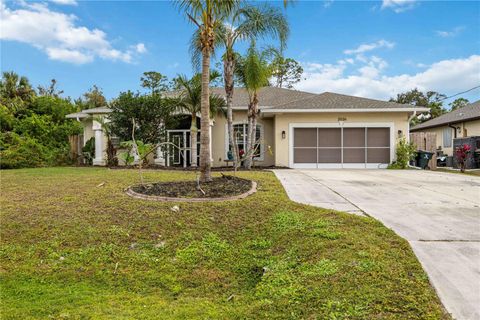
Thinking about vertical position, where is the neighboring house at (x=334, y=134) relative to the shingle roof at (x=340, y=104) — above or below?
below

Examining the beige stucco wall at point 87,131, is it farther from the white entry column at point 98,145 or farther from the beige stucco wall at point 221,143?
the beige stucco wall at point 221,143

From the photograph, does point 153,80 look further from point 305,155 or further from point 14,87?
point 305,155

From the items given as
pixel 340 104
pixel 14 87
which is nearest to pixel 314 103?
pixel 340 104

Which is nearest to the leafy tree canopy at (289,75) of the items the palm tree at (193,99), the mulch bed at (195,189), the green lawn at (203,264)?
the palm tree at (193,99)

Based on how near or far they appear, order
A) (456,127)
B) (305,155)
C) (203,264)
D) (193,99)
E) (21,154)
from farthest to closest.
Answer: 1. (456,127)
2. (305,155)
3. (21,154)
4. (193,99)
5. (203,264)

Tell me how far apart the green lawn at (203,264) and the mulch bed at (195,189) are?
622 mm

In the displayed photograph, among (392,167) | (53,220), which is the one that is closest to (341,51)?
(392,167)

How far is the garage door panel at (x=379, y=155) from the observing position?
54.2 ft

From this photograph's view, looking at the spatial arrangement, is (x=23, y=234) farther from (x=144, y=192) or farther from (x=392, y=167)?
(x=392, y=167)

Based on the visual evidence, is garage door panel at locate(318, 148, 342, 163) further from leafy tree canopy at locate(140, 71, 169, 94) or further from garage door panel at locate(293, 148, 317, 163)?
leafy tree canopy at locate(140, 71, 169, 94)

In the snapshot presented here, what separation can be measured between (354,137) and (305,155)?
262 cm

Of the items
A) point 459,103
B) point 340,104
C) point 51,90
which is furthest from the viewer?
point 459,103

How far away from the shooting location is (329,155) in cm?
1666

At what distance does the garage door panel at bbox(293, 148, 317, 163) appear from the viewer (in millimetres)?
16688
